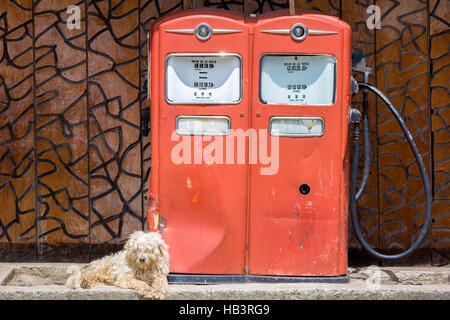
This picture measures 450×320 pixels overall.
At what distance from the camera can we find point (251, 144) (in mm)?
3998

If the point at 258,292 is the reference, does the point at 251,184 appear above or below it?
above

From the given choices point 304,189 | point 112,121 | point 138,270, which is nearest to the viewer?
point 138,270

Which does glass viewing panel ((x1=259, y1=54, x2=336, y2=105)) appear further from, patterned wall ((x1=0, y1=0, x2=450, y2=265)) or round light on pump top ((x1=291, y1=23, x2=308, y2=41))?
patterned wall ((x1=0, y1=0, x2=450, y2=265))

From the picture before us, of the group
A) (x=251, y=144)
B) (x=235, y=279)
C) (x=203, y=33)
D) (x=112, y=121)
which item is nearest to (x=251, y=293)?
(x=235, y=279)

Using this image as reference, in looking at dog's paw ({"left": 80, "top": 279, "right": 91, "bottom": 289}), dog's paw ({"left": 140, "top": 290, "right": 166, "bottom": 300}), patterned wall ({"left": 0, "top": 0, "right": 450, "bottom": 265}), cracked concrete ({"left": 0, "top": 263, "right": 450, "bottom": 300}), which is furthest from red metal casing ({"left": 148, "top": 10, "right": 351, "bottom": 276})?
patterned wall ({"left": 0, "top": 0, "right": 450, "bottom": 265})

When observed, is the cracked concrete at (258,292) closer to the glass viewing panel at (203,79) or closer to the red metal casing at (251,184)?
the red metal casing at (251,184)

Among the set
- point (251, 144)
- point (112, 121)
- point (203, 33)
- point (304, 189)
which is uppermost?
point (203, 33)

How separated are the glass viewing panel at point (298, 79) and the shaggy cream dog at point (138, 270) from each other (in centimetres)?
127

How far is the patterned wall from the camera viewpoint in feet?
16.3

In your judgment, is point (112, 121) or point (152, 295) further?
point (112, 121)

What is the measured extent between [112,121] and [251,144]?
1.61 m

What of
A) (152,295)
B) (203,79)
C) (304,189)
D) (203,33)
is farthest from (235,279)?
(203,33)

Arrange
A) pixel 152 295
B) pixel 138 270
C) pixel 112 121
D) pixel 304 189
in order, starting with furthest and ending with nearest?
pixel 112 121, pixel 304 189, pixel 138 270, pixel 152 295

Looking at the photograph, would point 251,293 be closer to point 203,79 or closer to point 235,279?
point 235,279
